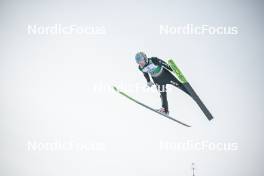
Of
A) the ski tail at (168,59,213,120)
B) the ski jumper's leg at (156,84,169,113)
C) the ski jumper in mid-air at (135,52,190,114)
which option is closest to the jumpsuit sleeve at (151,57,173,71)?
the ski jumper in mid-air at (135,52,190,114)

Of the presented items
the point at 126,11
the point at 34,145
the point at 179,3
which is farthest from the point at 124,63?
the point at 34,145

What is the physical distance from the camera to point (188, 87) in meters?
5.54

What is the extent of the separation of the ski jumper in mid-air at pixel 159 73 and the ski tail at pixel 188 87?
0.19 ft

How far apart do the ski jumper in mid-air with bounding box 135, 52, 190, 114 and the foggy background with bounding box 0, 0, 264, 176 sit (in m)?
0.13

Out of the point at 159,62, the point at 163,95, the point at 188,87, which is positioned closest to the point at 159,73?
the point at 159,62

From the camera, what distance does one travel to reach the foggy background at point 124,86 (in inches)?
216

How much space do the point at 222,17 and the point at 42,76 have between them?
3768 millimetres

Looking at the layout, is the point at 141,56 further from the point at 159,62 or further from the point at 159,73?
the point at 159,73

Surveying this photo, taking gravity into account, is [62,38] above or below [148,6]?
below

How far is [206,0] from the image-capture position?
218 inches

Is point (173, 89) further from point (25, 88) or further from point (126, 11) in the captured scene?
point (25, 88)

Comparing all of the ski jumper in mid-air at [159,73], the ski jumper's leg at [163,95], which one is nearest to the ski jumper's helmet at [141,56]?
the ski jumper in mid-air at [159,73]

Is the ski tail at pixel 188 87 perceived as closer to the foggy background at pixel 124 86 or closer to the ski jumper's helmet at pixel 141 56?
the foggy background at pixel 124 86

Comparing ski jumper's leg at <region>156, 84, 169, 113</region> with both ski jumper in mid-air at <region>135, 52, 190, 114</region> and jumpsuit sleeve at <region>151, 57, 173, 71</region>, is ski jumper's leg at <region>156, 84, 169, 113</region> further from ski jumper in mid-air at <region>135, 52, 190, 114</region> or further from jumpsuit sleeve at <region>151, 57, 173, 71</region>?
jumpsuit sleeve at <region>151, 57, 173, 71</region>
